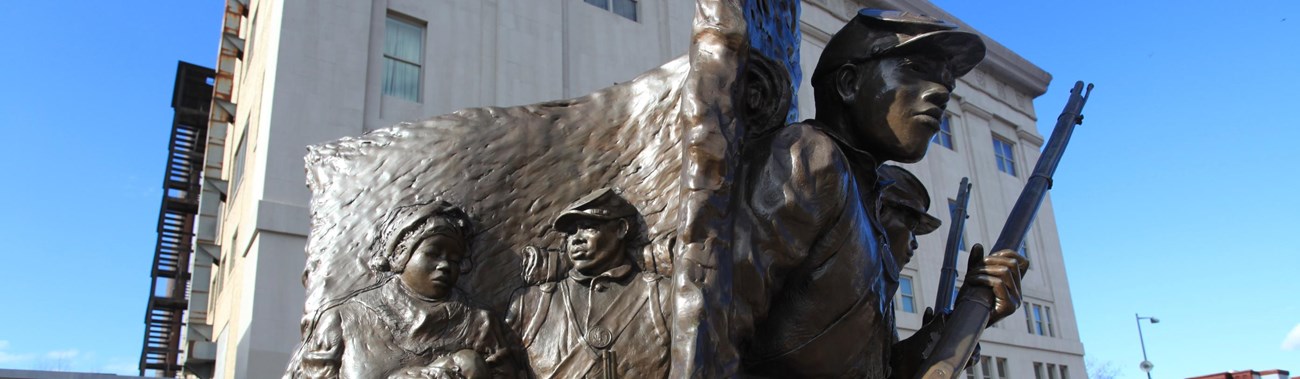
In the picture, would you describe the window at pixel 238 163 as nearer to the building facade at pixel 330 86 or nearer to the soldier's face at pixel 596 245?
the building facade at pixel 330 86

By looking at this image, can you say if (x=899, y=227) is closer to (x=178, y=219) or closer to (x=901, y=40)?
(x=901, y=40)

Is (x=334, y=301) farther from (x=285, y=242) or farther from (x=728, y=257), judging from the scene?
(x=285, y=242)

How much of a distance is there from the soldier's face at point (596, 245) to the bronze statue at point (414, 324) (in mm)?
332

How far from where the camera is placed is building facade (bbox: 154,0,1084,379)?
13359 millimetres

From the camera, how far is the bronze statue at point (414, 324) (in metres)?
2.89

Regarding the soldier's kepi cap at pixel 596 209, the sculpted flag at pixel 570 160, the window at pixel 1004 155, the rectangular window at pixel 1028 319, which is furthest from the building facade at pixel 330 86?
the soldier's kepi cap at pixel 596 209

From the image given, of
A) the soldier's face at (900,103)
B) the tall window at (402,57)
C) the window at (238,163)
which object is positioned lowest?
the soldier's face at (900,103)

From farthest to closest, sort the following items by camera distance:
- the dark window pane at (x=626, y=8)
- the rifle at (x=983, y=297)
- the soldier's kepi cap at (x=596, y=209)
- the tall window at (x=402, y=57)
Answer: the dark window pane at (x=626, y=8), the tall window at (x=402, y=57), the rifle at (x=983, y=297), the soldier's kepi cap at (x=596, y=209)

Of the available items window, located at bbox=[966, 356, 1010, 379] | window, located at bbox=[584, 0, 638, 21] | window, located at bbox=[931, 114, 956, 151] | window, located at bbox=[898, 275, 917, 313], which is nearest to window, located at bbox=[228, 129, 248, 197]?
window, located at bbox=[584, 0, 638, 21]

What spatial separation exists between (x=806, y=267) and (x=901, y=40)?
96cm

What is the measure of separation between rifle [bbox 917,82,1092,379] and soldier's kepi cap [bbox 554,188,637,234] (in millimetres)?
1152

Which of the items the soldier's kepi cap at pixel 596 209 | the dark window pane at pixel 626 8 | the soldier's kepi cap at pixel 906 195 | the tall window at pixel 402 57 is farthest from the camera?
the dark window pane at pixel 626 8

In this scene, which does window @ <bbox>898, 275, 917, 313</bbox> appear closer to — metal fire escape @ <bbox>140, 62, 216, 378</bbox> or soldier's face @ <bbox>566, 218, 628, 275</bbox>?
metal fire escape @ <bbox>140, 62, 216, 378</bbox>

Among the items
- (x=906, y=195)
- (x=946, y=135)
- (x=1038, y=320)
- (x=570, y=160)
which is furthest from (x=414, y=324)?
(x=1038, y=320)
